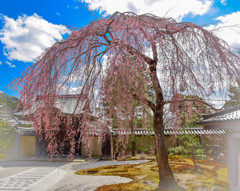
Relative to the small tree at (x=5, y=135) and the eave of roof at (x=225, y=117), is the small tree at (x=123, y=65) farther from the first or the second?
the small tree at (x=5, y=135)

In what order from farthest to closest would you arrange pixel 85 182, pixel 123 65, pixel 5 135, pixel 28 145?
pixel 28 145 < pixel 5 135 < pixel 85 182 < pixel 123 65

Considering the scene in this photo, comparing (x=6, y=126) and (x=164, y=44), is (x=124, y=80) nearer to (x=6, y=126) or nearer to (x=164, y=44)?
(x=164, y=44)

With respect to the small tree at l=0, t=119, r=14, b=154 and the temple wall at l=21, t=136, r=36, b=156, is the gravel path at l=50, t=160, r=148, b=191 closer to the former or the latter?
the small tree at l=0, t=119, r=14, b=154

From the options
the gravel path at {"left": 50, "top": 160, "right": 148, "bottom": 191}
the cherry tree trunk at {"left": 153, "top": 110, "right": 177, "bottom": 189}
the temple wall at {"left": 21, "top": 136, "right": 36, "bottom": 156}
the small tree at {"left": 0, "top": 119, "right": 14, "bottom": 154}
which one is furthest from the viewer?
the temple wall at {"left": 21, "top": 136, "right": 36, "bottom": 156}

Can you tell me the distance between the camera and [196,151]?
32.3 feet

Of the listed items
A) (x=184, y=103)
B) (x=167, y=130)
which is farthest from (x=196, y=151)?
(x=167, y=130)

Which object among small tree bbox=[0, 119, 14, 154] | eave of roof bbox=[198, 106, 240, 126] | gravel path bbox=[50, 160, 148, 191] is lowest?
gravel path bbox=[50, 160, 148, 191]

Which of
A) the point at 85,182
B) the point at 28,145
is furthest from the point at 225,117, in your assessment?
the point at 28,145

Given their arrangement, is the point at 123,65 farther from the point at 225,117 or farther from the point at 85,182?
A: the point at 85,182

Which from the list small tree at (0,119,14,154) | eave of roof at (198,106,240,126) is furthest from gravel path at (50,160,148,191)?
small tree at (0,119,14,154)

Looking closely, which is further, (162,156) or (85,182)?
(85,182)

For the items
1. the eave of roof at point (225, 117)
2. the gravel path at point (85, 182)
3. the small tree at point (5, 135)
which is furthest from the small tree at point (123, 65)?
the small tree at point (5, 135)

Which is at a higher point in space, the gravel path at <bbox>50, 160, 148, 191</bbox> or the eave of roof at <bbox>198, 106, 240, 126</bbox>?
the eave of roof at <bbox>198, 106, 240, 126</bbox>

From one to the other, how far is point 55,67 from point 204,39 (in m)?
3.20
